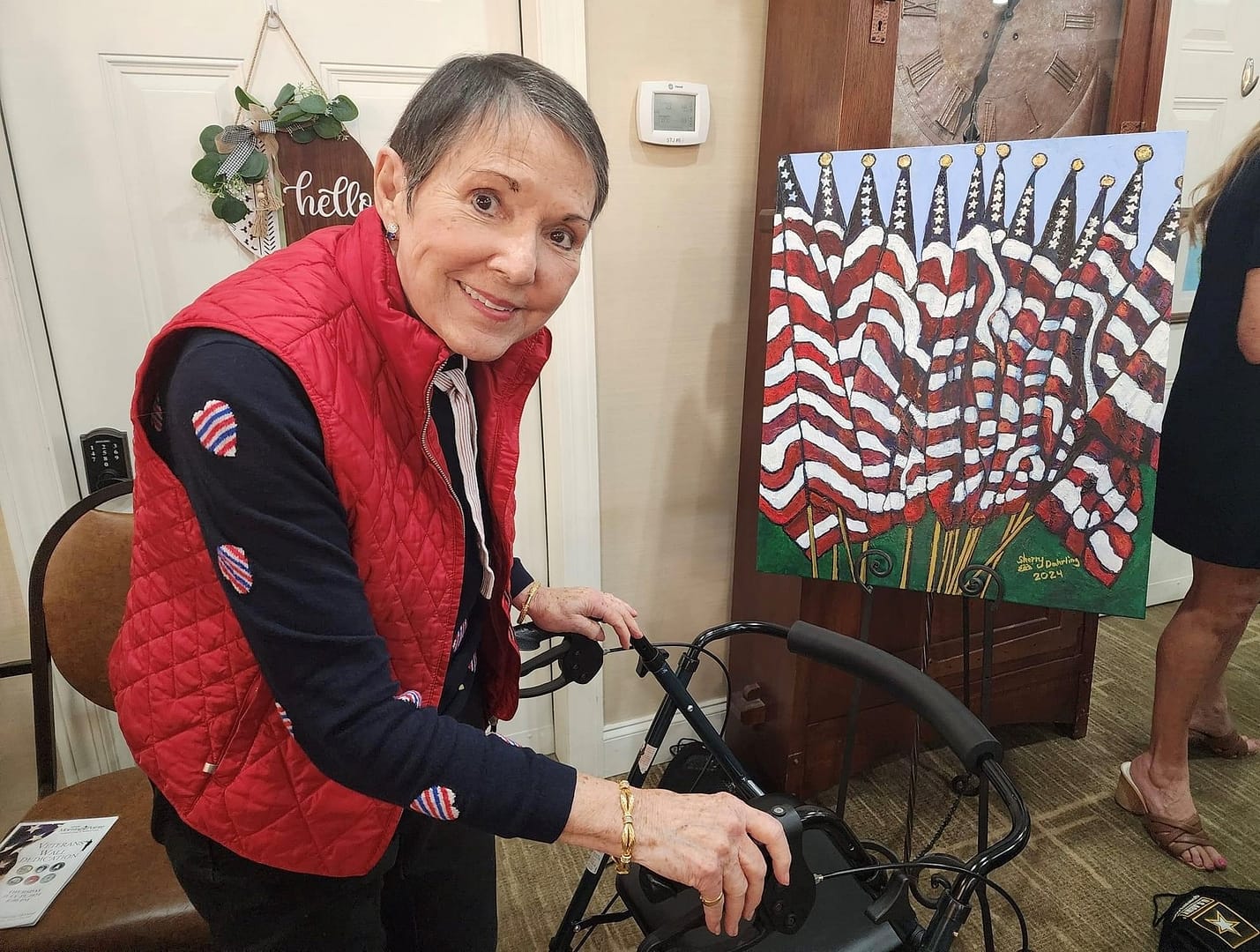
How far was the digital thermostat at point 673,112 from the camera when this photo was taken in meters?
1.66

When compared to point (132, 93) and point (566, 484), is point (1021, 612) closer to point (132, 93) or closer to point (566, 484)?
point (566, 484)

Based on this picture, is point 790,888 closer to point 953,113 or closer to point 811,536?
point 811,536

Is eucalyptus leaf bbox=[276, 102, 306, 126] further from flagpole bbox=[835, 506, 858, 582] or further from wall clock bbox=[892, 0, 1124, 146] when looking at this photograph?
flagpole bbox=[835, 506, 858, 582]

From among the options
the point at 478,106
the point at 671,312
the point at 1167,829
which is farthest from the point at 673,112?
the point at 1167,829

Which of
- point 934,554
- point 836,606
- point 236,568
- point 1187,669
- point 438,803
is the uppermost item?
point 236,568

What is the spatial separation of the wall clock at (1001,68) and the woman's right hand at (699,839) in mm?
1406

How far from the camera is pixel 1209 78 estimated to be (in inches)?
93.7

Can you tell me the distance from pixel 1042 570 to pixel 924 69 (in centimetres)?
102

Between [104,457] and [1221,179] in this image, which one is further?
[1221,179]

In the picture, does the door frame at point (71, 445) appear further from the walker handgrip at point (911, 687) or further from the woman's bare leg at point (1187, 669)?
the woman's bare leg at point (1187, 669)

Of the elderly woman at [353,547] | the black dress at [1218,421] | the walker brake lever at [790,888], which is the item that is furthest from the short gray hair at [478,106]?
the black dress at [1218,421]

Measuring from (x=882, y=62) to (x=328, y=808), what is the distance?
5.09 ft

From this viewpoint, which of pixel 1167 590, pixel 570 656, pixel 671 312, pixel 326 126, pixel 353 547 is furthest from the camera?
pixel 1167 590

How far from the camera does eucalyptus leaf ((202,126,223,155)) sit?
4.69ft
